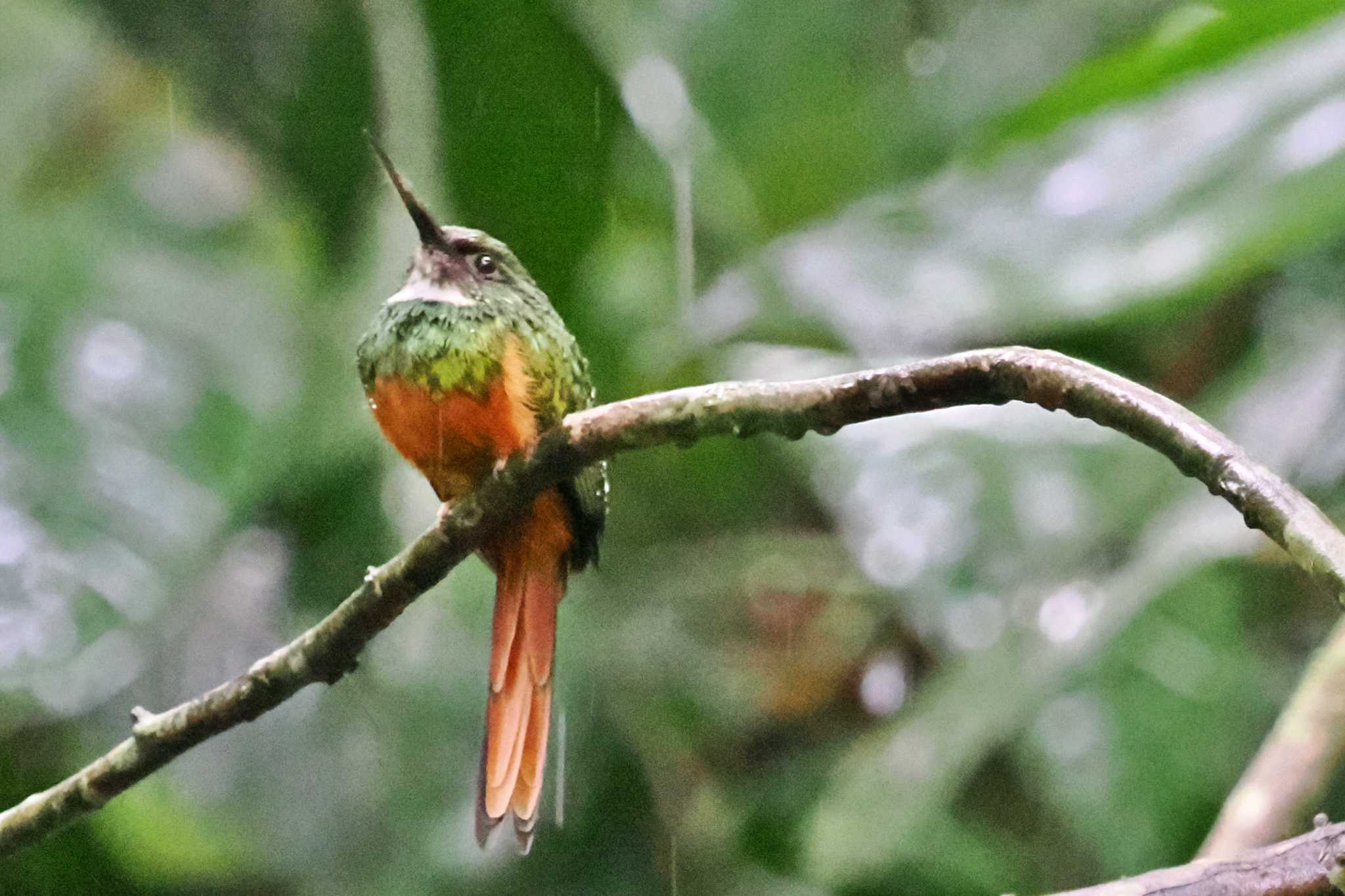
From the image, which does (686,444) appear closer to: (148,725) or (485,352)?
(485,352)

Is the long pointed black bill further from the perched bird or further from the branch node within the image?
the branch node

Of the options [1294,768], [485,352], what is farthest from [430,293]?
[1294,768]

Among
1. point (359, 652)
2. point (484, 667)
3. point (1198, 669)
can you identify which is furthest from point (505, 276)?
point (1198, 669)

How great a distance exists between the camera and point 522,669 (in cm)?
101

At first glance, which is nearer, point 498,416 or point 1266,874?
point 1266,874

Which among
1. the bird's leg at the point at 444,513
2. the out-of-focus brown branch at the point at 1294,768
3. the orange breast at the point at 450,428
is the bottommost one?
the out-of-focus brown branch at the point at 1294,768

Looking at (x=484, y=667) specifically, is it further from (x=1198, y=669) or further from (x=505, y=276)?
(x=1198, y=669)

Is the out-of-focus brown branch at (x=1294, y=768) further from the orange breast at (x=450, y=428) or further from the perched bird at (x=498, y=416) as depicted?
the orange breast at (x=450, y=428)

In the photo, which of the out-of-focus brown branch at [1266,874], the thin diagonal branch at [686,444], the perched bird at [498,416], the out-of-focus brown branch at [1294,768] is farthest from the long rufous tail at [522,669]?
the out-of-focus brown branch at [1294,768]

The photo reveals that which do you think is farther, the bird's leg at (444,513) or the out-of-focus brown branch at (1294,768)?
the out-of-focus brown branch at (1294,768)

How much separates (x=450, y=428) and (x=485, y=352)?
6 cm

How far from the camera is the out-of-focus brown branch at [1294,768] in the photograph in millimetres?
1434

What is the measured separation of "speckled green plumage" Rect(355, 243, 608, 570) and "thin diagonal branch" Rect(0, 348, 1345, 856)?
0.10 meters

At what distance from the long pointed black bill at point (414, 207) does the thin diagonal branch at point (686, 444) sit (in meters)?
0.18
